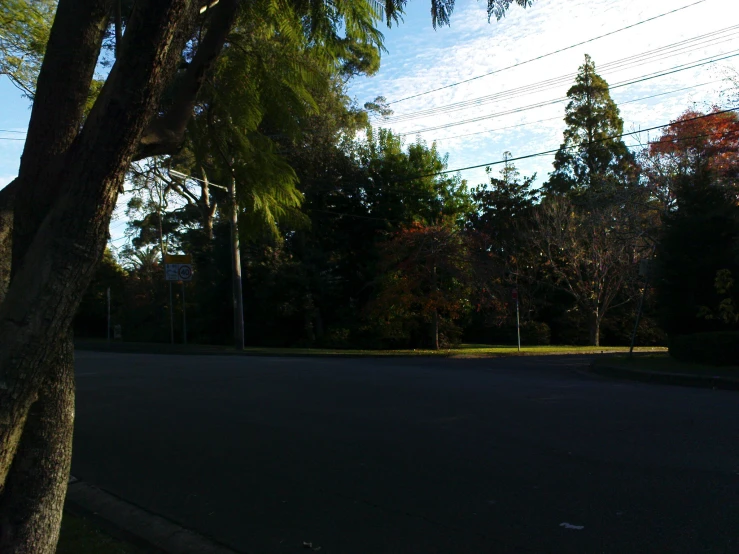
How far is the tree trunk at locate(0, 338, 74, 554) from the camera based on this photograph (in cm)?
375

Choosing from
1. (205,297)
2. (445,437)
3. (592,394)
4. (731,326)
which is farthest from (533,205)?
(445,437)

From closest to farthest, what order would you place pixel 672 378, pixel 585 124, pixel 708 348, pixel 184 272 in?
pixel 672 378 → pixel 708 348 → pixel 184 272 → pixel 585 124

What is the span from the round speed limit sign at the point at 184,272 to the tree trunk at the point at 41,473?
2688 cm

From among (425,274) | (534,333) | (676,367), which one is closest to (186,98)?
(676,367)

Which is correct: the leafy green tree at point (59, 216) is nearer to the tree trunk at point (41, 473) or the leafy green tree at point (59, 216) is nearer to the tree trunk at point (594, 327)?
the tree trunk at point (41, 473)

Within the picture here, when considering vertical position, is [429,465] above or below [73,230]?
below

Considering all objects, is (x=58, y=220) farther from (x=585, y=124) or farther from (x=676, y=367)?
(x=585, y=124)

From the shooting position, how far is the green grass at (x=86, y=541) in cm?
480

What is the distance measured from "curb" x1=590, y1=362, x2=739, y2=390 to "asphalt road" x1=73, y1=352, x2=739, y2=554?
2.97 feet

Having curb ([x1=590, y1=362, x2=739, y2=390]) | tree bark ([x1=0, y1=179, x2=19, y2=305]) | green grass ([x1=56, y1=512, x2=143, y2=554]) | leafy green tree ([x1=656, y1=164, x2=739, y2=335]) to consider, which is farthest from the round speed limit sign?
tree bark ([x1=0, y1=179, x2=19, y2=305])

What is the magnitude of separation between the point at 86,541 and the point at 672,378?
12.8 metres

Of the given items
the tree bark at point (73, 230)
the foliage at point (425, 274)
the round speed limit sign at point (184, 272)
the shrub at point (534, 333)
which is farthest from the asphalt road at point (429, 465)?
the shrub at point (534, 333)

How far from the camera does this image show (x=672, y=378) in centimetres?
1452

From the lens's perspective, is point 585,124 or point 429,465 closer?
point 429,465
